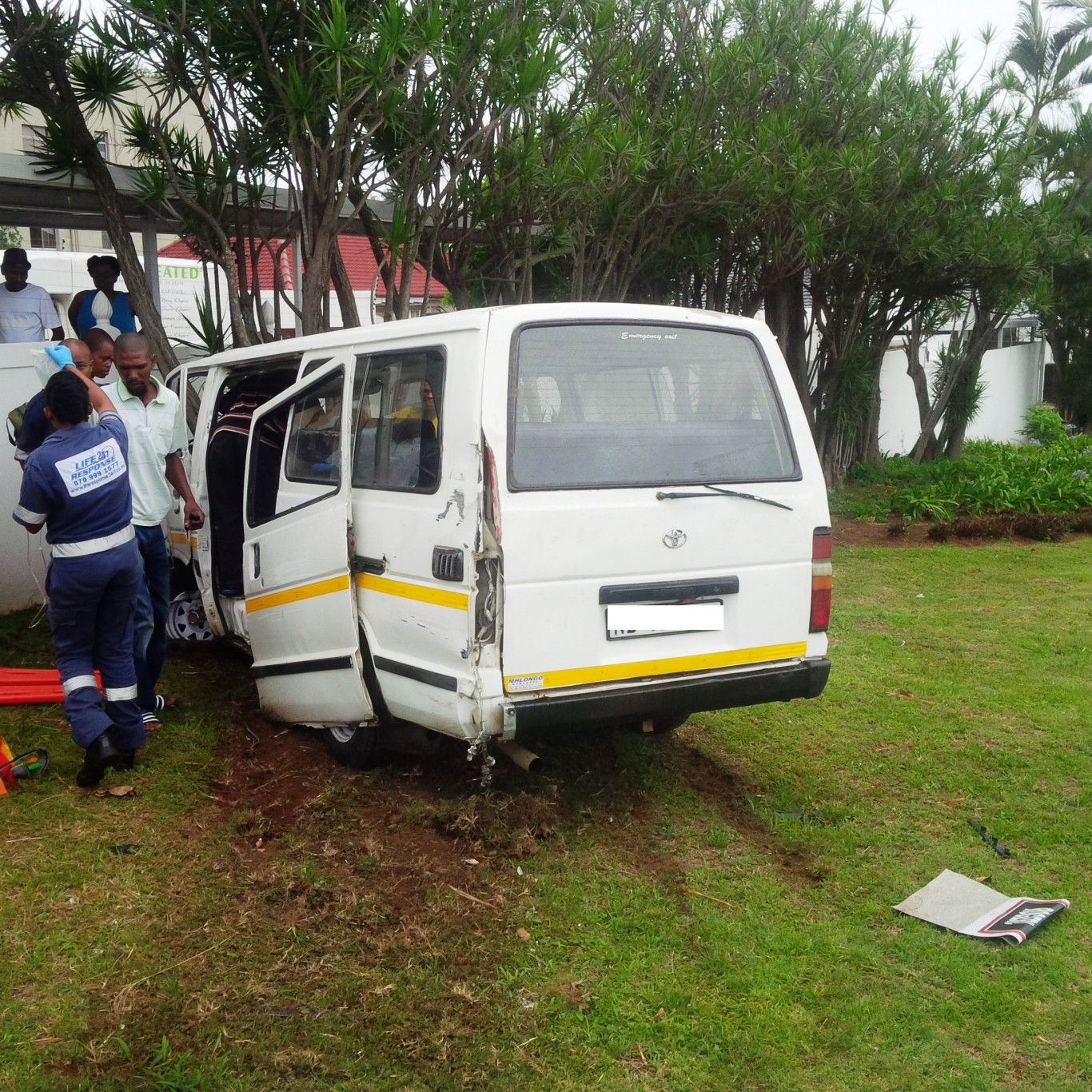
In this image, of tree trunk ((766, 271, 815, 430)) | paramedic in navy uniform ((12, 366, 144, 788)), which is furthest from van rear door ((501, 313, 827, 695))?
tree trunk ((766, 271, 815, 430))

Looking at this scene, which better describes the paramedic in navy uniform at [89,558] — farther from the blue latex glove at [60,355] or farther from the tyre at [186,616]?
the tyre at [186,616]

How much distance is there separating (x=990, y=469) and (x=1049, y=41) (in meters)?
13.0

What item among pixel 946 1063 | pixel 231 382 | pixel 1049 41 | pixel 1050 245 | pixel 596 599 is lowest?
pixel 946 1063

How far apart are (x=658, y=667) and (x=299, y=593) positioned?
1.63m

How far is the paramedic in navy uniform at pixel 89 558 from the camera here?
4.46 metres

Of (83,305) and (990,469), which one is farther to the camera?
(990,469)

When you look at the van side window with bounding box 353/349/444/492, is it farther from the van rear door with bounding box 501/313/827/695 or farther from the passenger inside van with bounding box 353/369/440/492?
the van rear door with bounding box 501/313/827/695

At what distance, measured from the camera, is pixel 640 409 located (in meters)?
4.23

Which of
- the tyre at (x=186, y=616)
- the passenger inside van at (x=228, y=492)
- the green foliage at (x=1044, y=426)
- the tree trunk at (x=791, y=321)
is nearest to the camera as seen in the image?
the passenger inside van at (x=228, y=492)

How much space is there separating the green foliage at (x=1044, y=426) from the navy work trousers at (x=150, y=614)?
18.2 metres

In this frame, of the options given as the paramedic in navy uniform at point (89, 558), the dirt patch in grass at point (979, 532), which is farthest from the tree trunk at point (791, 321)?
the paramedic in navy uniform at point (89, 558)

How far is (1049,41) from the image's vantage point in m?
22.0

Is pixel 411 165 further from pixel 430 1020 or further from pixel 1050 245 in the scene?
pixel 1050 245

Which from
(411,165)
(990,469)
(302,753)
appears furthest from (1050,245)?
(302,753)
